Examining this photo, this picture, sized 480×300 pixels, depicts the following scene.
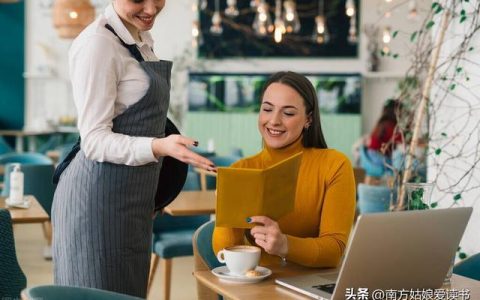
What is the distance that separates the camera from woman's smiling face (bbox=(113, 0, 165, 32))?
7.99ft

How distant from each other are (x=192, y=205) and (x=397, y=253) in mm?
3240

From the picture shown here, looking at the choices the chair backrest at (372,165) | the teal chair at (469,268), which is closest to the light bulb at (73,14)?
the chair backrest at (372,165)

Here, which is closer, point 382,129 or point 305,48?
point 382,129

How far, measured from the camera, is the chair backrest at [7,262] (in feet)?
11.1

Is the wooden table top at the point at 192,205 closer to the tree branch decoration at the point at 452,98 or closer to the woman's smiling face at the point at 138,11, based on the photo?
the tree branch decoration at the point at 452,98

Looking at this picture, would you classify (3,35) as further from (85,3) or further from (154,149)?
(154,149)

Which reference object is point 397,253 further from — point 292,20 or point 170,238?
point 292,20

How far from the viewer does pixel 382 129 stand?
852 cm

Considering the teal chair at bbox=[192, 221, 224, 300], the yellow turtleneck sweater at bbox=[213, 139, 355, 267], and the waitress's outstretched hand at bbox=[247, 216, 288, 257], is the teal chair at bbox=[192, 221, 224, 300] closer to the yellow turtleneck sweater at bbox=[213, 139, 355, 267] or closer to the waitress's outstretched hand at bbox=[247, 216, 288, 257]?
the yellow turtleneck sweater at bbox=[213, 139, 355, 267]

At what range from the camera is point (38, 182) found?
20.7ft

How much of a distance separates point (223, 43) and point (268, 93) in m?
10.3

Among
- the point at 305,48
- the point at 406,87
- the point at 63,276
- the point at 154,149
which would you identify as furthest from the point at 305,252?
the point at 305,48

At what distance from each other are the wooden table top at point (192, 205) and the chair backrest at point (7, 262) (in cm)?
162

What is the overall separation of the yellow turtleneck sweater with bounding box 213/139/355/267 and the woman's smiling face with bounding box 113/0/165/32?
2.01 ft
